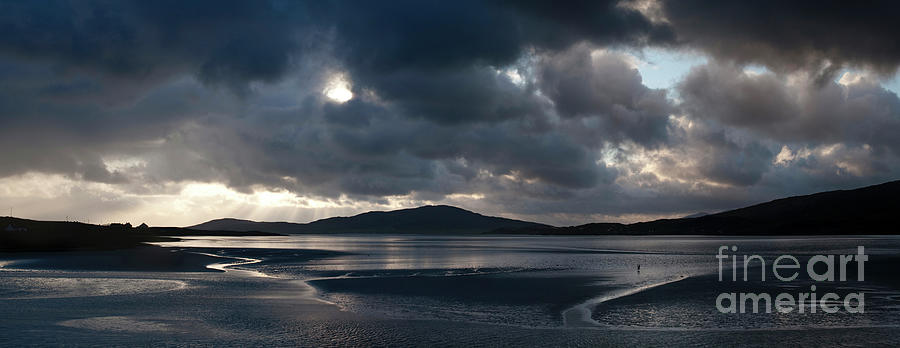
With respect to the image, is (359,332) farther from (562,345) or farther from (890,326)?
(890,326)

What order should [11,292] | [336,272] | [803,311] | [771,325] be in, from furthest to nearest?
[336,272] → [11,292] → [803,311] → [771,325]

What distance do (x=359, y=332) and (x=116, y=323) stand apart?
10.7m

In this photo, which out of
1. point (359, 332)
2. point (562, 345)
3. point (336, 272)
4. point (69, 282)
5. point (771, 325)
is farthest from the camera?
point (336, 272)

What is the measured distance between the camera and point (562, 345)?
21.0 meters

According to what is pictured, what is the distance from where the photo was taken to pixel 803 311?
28016 millimetres

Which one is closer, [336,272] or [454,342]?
[454,342]

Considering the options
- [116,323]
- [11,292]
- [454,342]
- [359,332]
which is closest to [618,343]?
[454,342]

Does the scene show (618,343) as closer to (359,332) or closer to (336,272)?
(359,332)

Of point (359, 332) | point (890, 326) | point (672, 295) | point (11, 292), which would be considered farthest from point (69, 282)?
point (890, 326)

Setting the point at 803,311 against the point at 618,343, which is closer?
the point at 618,343

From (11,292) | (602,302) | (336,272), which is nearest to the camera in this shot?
(602,302)

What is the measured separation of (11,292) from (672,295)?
129 ft

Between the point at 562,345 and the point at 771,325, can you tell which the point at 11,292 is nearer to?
the point at 562,345

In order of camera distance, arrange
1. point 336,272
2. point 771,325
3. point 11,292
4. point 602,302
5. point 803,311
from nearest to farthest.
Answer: point 771,325
point 803,311
point 602,302
point 11,292
point 336,272
